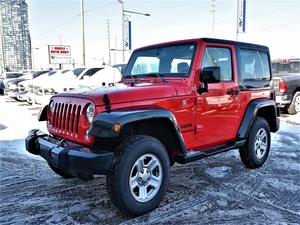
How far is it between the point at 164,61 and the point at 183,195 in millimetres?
1895

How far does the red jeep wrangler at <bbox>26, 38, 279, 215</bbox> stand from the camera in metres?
3.13

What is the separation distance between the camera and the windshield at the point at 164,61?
4.13 m

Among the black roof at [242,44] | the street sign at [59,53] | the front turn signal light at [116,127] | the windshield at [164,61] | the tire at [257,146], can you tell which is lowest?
the tire at [257,146]

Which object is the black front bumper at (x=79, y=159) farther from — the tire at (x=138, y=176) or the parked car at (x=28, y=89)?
the parked car at (x=28, y=89)

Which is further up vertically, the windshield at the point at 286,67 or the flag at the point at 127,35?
the flag at the point at 127,35

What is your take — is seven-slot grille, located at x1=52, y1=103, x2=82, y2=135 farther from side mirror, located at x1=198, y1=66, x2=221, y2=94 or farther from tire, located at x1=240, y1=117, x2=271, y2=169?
tire, located at x1=240, y1=117, x2=271, y2=169

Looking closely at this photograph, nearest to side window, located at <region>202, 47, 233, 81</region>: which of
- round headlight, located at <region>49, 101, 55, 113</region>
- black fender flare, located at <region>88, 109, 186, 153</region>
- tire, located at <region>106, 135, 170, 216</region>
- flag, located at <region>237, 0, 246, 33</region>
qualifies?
black fender flare, located at <region>88, 109, 186, 153</region>

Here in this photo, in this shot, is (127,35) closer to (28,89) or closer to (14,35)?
(28,89)

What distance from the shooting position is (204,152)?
161 inches

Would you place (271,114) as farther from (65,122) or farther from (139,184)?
(65,122)

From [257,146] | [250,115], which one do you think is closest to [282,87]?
[257,146]

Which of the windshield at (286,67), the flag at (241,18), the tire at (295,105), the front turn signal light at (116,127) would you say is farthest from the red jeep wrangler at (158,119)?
the flag at (241,18)

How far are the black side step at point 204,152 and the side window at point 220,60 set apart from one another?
3.27ft

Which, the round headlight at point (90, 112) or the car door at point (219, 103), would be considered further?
the car door at point (219, 103)
